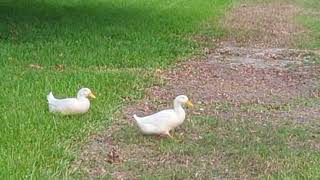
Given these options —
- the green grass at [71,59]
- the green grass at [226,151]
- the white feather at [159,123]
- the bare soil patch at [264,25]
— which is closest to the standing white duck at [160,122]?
the white feather at [159,123]

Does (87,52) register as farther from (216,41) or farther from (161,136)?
(161,136)

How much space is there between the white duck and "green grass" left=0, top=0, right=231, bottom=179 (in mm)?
86

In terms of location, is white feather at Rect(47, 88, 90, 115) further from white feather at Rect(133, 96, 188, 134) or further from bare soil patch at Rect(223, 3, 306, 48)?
bare soil patch at Rect(223, 3, 306, 48)

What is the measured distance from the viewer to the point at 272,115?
28.1ft

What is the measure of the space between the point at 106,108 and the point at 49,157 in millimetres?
2182

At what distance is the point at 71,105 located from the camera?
7676mm

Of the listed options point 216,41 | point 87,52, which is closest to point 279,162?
point 87,52

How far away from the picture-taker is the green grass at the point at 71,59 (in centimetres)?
675

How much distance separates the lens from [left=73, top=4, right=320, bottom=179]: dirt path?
669 centimetres

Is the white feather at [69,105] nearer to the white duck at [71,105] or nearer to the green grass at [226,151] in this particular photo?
the white duck at [71,105]

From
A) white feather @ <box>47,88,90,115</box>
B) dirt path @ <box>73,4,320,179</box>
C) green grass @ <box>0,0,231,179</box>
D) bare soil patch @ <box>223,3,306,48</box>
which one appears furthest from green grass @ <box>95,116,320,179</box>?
bare soil patch @ <box>223,3,306,48</box>

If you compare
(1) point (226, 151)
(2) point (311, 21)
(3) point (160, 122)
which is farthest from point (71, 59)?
(2) point (311, 21)

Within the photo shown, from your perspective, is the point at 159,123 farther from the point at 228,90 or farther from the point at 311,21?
the point at 311,21

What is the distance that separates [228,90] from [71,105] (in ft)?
10.3
